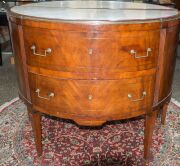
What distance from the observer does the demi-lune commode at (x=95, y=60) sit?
1.12 m

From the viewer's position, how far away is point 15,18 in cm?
121

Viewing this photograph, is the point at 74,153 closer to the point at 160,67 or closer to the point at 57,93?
the point at 57,93

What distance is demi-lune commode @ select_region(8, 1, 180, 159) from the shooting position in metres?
1.12

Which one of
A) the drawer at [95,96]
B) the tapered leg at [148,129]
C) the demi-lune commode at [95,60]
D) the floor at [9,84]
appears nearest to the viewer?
the demi-lune commode at [95,60]

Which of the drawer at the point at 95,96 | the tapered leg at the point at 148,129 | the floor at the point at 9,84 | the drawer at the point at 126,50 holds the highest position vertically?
the drawer at the point at 126,50

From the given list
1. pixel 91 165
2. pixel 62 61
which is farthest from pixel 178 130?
pixel 62 61

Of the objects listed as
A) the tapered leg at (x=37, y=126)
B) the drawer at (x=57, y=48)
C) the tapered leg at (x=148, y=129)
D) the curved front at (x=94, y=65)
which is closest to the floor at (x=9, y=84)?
the tapered leg at (x=37, y=126)

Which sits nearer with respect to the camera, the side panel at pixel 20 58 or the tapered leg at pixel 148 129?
the side panel at pixel 20 58

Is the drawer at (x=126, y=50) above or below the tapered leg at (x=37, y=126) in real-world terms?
above

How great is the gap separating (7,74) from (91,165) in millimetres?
1739

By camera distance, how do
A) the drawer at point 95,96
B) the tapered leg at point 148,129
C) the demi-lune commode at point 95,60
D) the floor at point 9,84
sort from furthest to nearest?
the floor at point 9,84, the tapered leg at point 148,129, the drawer at point 95,96, the demi-lune commode at point 95,60

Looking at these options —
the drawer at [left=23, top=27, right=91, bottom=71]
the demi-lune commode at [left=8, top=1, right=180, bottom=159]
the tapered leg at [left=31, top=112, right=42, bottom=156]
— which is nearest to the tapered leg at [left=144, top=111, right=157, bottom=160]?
the demi-lune commode at [left=8, top=1, right=180, bottom=159]

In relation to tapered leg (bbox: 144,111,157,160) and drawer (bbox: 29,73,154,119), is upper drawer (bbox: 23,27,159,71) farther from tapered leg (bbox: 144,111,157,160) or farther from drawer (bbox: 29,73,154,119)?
tapered leg (bbox: 144,111,157,160)

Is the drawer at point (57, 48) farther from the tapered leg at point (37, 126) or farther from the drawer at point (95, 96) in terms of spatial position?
the tapered leg at point (37, 126)
